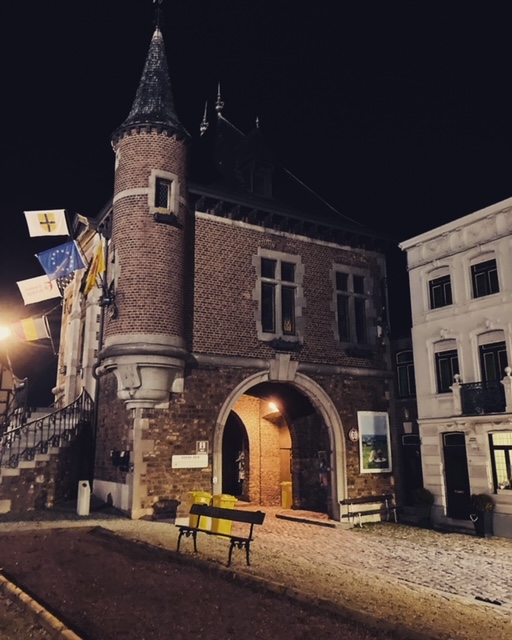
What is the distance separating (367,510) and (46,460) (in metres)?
10.3

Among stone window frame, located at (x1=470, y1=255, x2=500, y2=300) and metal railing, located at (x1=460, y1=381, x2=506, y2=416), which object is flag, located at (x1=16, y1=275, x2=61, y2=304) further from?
metal railing, located at (x1=460, y1=381, x2=506, y2=416)

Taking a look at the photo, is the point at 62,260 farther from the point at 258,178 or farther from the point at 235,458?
the point at 235,458

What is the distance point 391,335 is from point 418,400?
10.2 feet

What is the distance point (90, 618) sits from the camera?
253 inches

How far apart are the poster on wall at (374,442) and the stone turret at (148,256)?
23.4 ft

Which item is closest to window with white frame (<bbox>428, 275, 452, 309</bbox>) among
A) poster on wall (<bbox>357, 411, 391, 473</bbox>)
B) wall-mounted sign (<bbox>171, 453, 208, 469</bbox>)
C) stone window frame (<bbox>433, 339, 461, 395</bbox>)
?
stone window frame (<bbox>433, 339, 461, 395</bbox>)

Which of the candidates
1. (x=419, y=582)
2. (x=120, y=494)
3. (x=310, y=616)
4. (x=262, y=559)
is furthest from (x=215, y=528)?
(x=310, y=616)

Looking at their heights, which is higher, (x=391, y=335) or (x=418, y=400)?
(x=391, y=335)

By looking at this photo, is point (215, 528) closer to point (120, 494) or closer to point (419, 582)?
point (120, 494)

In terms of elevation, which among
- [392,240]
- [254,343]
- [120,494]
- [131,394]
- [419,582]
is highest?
[392,240]

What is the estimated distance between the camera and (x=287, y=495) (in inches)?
808

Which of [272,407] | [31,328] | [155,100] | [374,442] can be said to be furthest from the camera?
[31,328]

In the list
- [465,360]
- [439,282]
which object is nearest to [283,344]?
[465,360]

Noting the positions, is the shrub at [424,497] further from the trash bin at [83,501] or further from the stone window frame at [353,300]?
the trash bin at [83,501]
